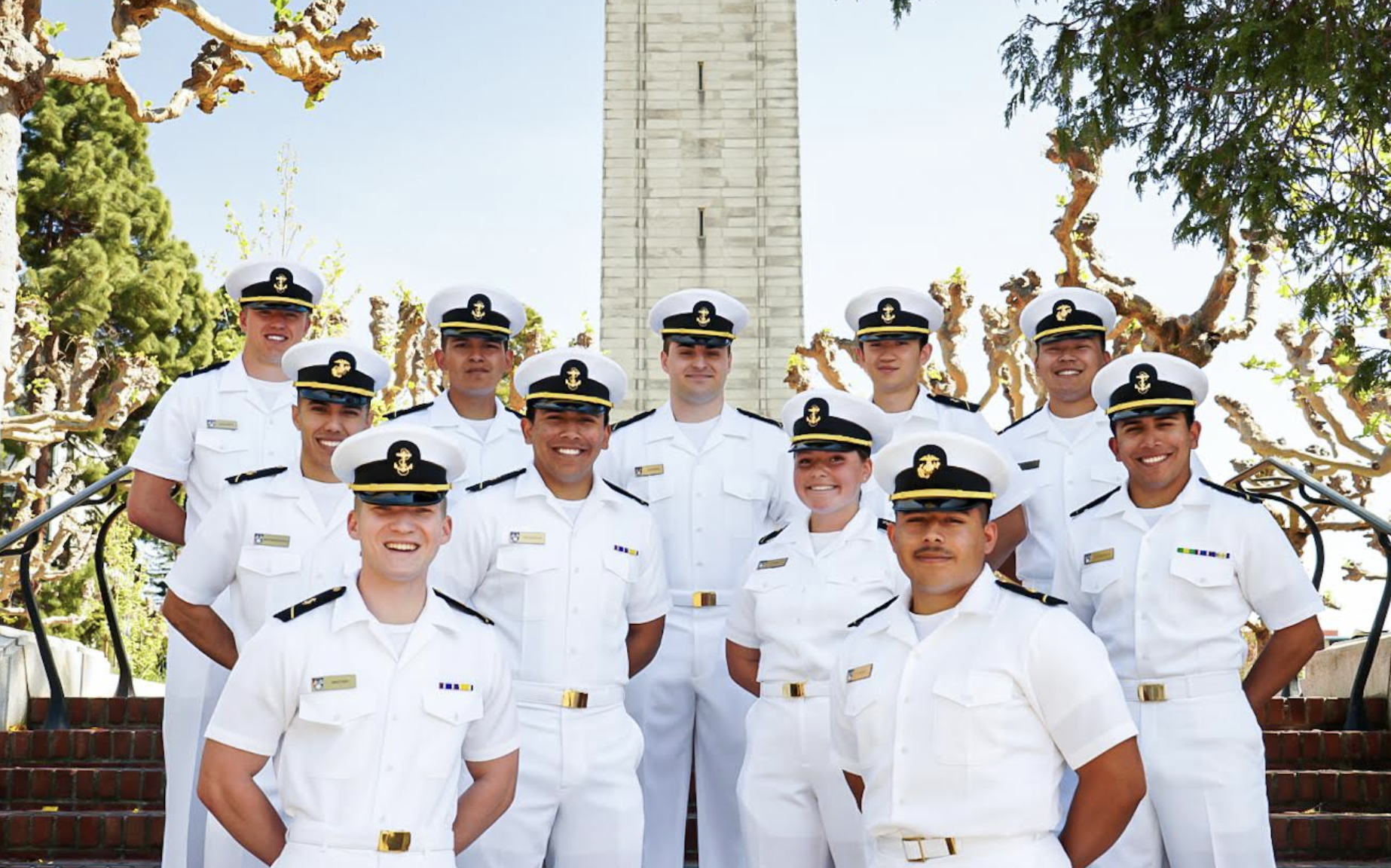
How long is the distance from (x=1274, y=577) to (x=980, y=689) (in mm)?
1626

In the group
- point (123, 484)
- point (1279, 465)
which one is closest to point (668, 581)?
point (1279, 465)

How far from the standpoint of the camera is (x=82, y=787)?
689cm

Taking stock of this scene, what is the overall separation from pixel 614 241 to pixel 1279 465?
1362 centimetres

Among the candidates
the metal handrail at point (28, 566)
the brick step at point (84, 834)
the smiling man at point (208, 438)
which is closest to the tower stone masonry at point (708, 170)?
the metal handrail at point (28, 566)

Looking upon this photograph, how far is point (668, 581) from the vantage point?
204 inches

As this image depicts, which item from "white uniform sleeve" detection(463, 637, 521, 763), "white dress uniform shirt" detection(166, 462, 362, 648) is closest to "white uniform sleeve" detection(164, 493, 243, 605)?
"white dress uniform shirt" detection(166, 462, 362, 648)

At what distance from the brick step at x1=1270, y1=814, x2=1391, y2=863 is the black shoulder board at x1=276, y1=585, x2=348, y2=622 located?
4818 mm

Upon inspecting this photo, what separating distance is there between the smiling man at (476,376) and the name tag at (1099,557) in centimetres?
Answer: 207

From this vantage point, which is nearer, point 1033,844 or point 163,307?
point 1033,844

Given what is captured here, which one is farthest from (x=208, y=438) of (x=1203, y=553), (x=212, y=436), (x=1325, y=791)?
(x=1325, y=791)

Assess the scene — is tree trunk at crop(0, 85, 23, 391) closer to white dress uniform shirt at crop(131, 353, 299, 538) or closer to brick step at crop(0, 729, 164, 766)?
brick step at crop(0, 729, 164, 766)

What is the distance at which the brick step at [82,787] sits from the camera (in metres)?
6.86

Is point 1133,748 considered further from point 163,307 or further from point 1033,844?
point 163,307

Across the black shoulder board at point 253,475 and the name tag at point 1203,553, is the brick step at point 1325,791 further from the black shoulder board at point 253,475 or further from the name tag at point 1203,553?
the black shoulder board at point 253,475
